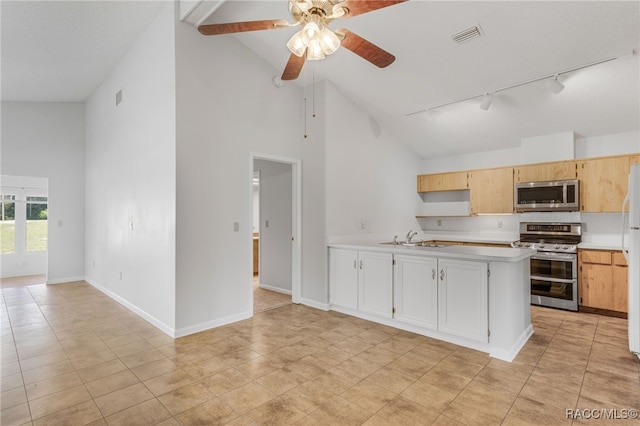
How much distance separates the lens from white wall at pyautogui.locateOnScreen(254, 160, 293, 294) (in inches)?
213

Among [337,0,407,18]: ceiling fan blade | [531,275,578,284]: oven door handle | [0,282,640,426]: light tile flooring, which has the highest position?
[337,0,407,18]: ceiling fan blade

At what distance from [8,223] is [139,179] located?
4926 millimetres

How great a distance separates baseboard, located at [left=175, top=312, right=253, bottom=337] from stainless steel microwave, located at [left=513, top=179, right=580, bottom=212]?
14.5 feet

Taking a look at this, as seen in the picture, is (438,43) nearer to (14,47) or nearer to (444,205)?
(444,205)

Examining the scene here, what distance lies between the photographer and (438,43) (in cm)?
353

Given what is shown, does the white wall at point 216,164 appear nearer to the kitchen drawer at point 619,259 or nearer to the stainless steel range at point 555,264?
the stainless steel range at point 555,264

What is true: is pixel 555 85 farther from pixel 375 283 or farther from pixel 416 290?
pixel 375 283

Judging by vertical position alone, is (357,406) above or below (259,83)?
below

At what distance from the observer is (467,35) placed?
3.32 metres

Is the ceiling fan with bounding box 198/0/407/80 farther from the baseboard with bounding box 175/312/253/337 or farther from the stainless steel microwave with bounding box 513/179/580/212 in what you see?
the stainless steel microwave with bounding box 513/179/580/212

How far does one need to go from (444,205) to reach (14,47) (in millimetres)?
6976

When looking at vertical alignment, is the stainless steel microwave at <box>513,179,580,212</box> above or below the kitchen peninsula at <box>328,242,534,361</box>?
above

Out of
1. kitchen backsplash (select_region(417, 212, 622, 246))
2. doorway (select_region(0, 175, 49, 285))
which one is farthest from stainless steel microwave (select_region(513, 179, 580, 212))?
doorway (select_region(0, 175, 49, 285))

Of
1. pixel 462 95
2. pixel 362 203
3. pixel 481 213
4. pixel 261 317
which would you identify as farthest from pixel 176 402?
pixel 481 213
